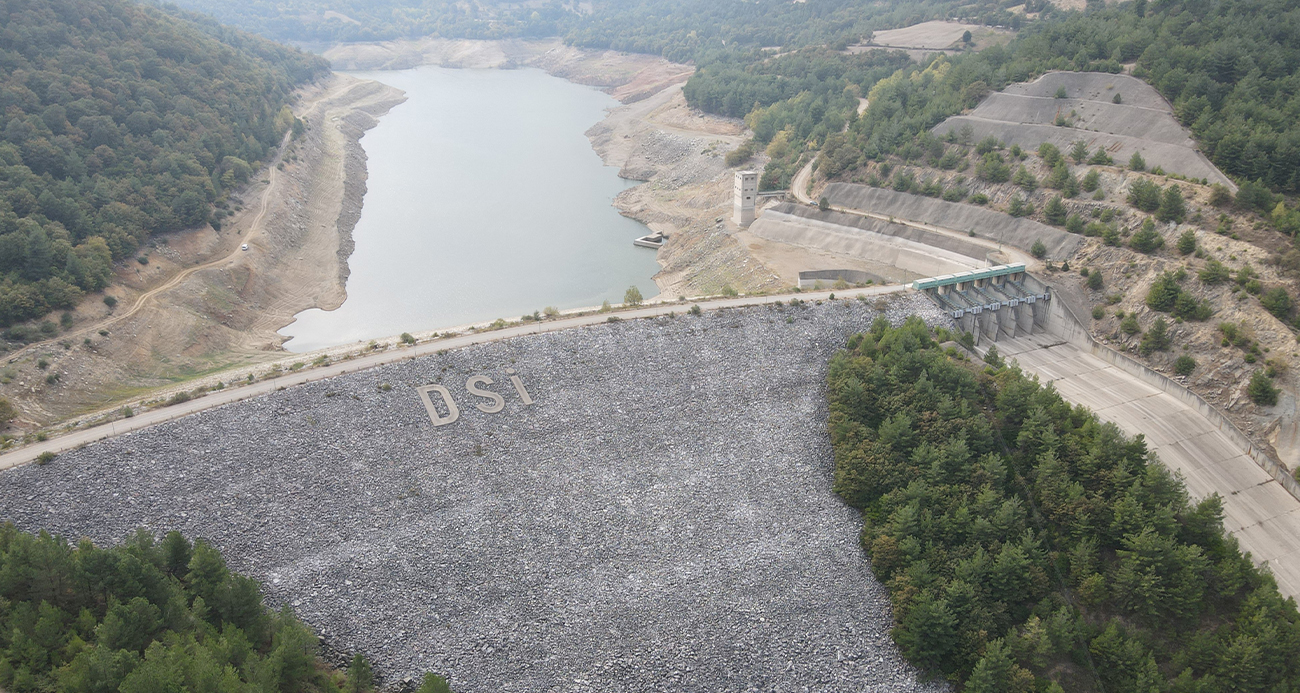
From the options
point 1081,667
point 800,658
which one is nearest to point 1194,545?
point 1081,667

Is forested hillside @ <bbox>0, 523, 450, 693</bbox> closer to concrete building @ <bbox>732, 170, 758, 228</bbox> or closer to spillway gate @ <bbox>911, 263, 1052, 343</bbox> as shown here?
spillway gate @ <bbox>911, 263, 1052, 343</bbox>

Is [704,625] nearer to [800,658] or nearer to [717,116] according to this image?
[800,658]

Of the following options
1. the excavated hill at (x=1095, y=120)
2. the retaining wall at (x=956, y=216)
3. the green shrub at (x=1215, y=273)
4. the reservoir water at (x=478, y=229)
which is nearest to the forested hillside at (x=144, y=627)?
the reservoir water at (x=478, y=229)

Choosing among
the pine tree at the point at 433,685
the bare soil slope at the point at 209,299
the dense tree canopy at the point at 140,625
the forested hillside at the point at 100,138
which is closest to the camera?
the dense tree canopy at the point at 140,625

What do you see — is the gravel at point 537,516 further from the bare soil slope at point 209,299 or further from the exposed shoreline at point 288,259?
the bare soil slope at point 209,299

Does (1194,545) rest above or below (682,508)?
above

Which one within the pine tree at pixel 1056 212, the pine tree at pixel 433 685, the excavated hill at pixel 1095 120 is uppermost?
the excavated hill at pixel 1095 120

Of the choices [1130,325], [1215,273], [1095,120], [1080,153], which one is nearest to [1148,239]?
[1215,273]
